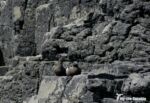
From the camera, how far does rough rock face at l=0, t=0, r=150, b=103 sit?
25.3 feet

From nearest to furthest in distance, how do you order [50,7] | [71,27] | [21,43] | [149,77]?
1. [149,77]
2. [71,27]
3. [50,7]
4. [21,43]

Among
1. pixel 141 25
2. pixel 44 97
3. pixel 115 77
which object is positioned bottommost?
pixel 44 97

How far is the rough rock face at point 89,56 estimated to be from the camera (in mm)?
7727

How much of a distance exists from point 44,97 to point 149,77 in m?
3.29

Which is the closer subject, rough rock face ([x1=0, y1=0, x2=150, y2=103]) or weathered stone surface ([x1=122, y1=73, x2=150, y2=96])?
weathered stone surface ([x1=122, y1=73, x2=150, y2=96])

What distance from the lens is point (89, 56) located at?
1155 cm

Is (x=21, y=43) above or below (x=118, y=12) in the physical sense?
below

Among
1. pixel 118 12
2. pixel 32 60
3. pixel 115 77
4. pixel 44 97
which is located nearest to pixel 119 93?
pixel 115 77

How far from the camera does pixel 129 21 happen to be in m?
11.2

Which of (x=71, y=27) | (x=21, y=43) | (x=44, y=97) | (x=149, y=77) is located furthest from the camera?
(x=21, y=43)

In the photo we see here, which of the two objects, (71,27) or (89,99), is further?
(71,27)

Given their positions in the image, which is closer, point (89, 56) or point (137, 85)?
point (137, 85)

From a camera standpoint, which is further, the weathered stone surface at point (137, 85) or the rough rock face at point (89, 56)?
the rough rock face at point (89, 56)

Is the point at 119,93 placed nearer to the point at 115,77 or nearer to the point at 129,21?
the point at 115,77
